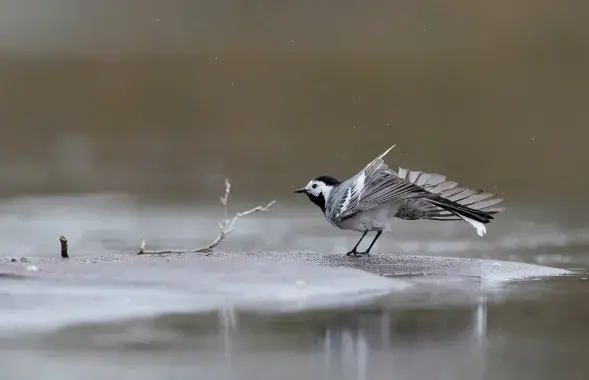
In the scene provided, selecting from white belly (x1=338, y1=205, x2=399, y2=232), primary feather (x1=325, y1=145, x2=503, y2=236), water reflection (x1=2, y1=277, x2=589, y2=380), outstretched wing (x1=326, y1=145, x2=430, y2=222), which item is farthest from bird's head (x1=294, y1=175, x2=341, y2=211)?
water reflection (x1=2, y1=277, x2=589, y2=380)

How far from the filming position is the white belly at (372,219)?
331 inches

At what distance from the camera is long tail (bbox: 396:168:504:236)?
27.2 ft

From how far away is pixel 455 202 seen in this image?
27.6 ft

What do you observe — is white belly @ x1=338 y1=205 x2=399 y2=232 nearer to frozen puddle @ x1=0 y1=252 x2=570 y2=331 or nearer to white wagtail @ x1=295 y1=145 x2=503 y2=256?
white wagtail @ x1=295 y1=145 x2=503 y2=256

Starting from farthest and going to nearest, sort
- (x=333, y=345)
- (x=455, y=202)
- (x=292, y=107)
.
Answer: (x=292, y=107), (x=455, y=202), (x=333, y=345)

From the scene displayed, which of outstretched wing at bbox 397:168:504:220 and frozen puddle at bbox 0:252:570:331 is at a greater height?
outstretched wing at bbox 397:168:504:220

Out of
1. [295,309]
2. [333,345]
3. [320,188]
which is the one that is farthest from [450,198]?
[333,345]

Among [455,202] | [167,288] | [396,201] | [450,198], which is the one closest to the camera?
[167,288]

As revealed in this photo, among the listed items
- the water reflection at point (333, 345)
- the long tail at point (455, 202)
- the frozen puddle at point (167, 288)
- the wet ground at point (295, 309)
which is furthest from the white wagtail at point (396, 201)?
the water reflection at point (333, 345)

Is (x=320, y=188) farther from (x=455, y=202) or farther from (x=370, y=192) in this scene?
(x=455, y=202)

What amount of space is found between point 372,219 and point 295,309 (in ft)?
6.12

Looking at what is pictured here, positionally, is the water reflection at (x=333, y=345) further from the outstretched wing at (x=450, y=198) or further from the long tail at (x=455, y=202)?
the outstretched wing at (x=450, y=198)

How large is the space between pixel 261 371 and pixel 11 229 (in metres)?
5.69

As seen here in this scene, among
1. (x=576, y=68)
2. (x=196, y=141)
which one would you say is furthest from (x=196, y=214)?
(x=576, y=68)
